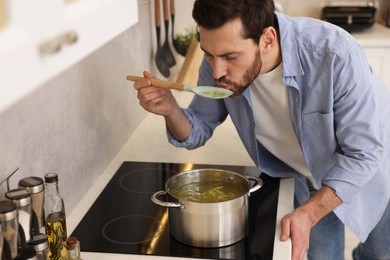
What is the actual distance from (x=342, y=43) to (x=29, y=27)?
3.32 ft

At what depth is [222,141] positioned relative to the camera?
2.15 meters

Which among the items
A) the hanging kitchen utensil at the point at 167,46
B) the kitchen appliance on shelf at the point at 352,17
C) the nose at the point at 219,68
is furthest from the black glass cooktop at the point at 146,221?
the kitchen appliance on shelf at the point at 352,17

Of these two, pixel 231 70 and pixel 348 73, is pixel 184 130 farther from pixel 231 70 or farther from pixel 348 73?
pixel 348 73

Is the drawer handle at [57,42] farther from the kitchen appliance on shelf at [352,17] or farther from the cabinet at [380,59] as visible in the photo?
the kitchen appliance on shelf at [352,17]

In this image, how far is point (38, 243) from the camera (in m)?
1.14

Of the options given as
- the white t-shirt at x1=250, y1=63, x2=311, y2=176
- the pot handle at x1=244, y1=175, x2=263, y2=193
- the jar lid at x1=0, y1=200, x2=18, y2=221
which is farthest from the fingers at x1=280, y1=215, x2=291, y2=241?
the jar lid at x1=0, y1=200, x2=18, y2=221

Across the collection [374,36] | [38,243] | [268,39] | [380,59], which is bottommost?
[380,59]

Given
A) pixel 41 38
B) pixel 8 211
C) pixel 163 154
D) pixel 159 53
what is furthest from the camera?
pixel 159 53

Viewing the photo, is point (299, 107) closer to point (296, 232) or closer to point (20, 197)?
point (296, 232)

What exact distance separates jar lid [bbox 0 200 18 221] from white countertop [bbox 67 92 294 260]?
18.2 inches

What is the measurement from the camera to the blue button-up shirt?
1.55 m

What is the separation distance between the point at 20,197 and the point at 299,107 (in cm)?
81

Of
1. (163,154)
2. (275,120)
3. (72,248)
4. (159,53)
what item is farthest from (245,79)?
(159,53)

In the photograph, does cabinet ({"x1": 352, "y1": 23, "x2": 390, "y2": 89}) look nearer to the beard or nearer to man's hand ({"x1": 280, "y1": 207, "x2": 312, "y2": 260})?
the beard
